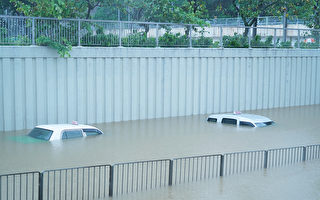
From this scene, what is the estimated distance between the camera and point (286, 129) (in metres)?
19.6

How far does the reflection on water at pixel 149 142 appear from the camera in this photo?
1329 cm

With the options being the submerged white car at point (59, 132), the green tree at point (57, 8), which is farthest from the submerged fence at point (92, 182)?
the green tree at point (57, 8)

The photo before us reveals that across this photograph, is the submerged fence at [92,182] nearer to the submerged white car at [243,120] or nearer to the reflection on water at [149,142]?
the reflection on water at [149,142]

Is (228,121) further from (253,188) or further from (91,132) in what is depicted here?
(253,188)

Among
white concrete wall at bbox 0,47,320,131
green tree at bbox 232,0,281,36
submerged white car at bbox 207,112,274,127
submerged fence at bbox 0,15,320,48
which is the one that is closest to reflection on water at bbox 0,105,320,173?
submerged white car at bbox 207,112,274,127

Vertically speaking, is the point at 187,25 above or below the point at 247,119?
above

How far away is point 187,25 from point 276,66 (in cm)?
646

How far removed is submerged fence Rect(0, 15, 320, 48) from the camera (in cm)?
1755

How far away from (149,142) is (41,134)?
372cm

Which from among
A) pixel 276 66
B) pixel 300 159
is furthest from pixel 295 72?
pixel 300 159

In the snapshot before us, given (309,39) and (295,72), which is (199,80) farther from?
(309,39)

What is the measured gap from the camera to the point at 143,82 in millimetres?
20859

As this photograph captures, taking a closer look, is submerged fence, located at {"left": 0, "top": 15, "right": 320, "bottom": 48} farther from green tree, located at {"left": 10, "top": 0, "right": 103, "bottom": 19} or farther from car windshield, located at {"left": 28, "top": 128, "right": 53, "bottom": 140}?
car windshield, located at {"left": 28, "top": 128, "right": 53, "bottom": 140}

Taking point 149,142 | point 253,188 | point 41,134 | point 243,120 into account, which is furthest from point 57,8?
point 253,188
